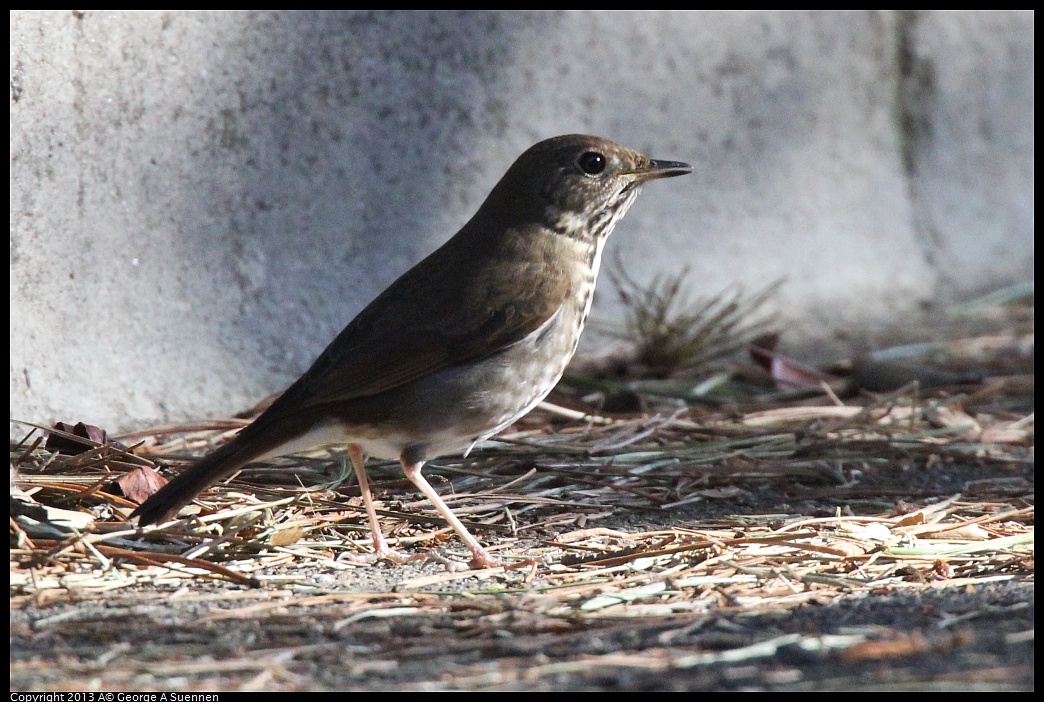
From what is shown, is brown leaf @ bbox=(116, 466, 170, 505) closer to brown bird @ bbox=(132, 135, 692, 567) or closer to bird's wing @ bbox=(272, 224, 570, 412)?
brown bird @ bbox=(132, 135, 692, 567)

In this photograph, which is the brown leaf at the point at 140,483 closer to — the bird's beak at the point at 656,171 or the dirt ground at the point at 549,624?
the dirt ground at the point at 549,624

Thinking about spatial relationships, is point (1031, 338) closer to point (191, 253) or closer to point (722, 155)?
point (722, 155)

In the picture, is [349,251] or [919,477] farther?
[349,251]

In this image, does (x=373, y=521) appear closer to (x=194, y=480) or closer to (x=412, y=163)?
(x=194, y=480)

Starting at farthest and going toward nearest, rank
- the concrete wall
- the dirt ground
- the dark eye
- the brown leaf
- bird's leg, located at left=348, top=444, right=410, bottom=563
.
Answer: the concrete wall
the dark eye
the brown leaf
bird's leg, located at left=348, top=444, right=410, bottom=563
the dirt ground

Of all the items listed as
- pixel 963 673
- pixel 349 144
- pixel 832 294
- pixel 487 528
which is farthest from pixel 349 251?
pixel 963 673

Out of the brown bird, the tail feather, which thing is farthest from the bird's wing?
the tail feather

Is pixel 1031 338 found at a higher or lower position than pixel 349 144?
lower

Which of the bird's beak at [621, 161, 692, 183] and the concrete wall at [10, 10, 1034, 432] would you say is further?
the concrete wall at [10, 10, 1034, 432]
